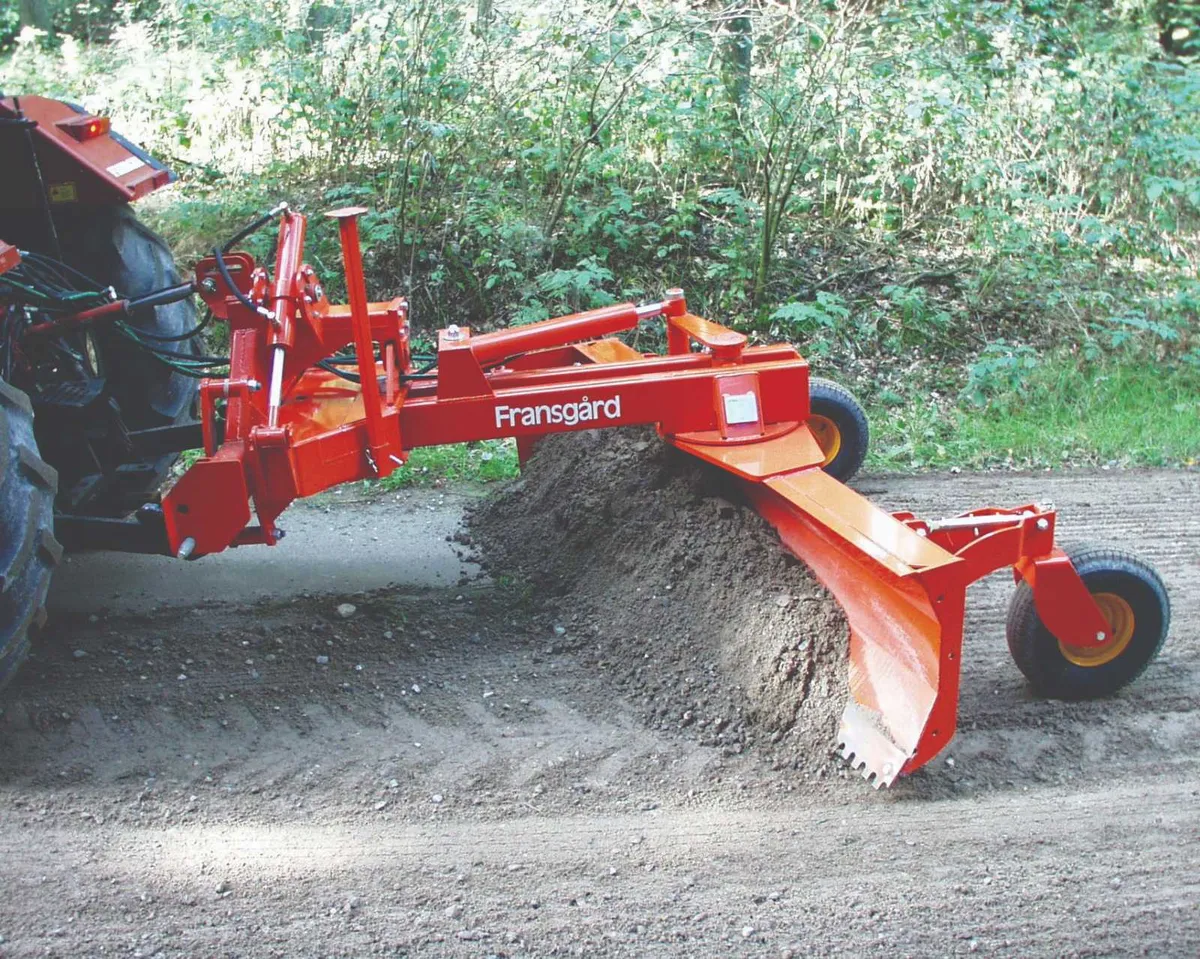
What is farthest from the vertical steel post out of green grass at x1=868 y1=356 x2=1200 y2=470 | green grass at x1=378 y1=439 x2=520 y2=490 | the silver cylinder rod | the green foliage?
the green foliage

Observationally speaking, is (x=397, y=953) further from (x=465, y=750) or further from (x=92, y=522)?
(x=92, y=522)

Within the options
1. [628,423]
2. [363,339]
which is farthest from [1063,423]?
[363,339]

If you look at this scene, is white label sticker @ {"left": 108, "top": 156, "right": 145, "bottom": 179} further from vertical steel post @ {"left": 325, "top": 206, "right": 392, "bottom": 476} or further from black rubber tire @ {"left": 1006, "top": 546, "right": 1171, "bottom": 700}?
black rubber tire @ {"left": 1006, "top": 546, "right": 1171, "bottom": 700}

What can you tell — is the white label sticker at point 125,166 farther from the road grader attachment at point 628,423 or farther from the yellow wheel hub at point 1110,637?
the yellow wheel hub at point 1110,637

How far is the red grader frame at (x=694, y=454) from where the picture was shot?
3.15 m

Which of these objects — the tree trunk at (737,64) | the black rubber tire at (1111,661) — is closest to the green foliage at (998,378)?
the tree trunk at (737,64)

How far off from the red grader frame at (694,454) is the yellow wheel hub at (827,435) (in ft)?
3.35

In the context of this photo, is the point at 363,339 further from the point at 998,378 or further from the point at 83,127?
the point at 998,378

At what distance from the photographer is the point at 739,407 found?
3.73 m

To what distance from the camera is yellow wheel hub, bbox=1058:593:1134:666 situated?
3486 mm

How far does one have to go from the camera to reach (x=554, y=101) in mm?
7133

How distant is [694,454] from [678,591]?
0.43 metres

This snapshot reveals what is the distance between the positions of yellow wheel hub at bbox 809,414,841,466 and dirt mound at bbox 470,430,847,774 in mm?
869

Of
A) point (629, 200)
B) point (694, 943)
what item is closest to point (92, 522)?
point (694, 943)
